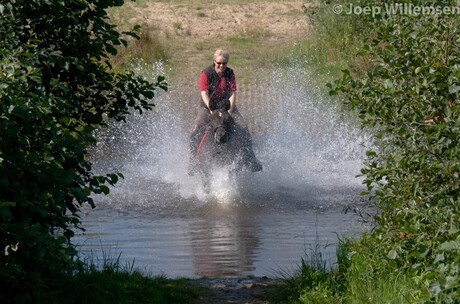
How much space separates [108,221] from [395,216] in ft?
21.1

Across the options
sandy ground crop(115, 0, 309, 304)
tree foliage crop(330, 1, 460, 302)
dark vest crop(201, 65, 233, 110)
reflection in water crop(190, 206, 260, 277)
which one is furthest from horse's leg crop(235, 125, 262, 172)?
sandy ground crop(115, 0, 309, 304)

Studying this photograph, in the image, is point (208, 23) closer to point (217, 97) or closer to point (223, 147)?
point (217, 97)

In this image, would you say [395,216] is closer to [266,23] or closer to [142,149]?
[142,149]

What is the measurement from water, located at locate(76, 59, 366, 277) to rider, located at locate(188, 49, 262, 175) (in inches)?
19.9

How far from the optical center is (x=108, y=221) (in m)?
14.0

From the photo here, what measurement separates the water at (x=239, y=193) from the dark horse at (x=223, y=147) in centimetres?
19

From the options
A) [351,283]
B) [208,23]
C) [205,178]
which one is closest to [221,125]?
[205,178]

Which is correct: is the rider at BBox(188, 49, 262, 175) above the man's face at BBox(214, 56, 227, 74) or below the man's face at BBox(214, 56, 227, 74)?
below

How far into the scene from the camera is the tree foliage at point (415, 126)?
23.6 ft

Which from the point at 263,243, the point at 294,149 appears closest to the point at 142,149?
the point at 294,149

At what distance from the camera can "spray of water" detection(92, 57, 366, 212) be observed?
53.0 ft

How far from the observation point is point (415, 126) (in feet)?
25.5

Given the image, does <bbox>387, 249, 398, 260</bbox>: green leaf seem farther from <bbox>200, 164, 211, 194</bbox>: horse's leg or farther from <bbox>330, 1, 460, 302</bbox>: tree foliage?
<bbox>200, 164, 211, 194</bbox>: horse's leg

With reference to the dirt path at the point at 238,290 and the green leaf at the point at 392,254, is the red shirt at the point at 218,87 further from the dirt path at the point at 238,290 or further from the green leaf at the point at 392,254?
the green leaf at the point at 392,254
